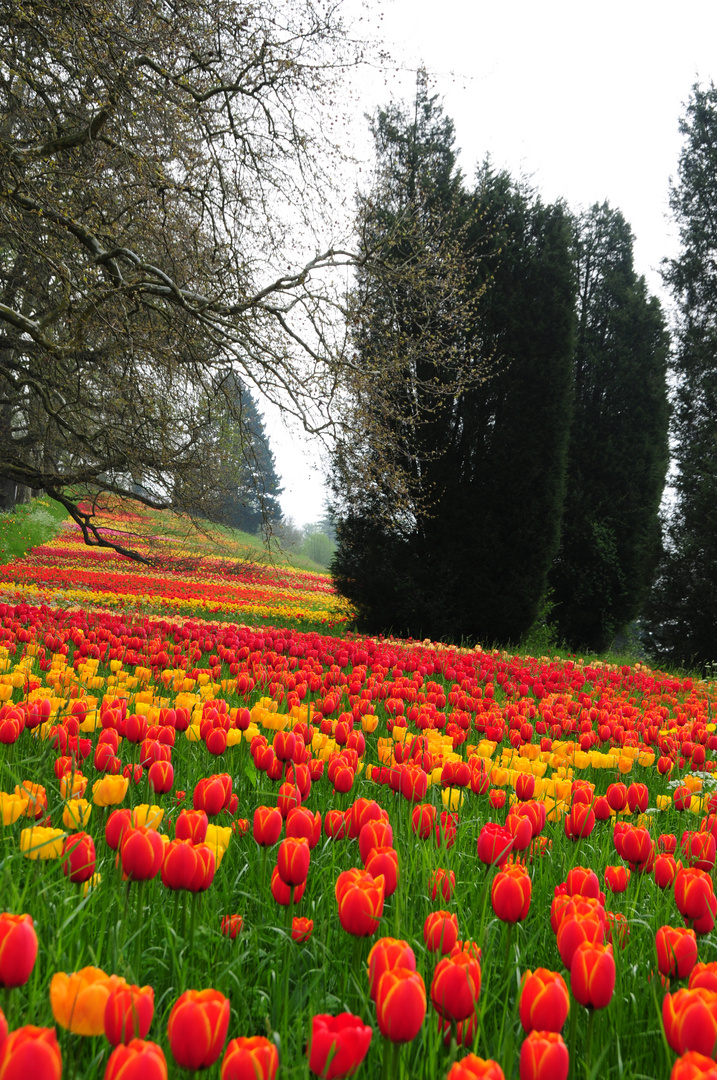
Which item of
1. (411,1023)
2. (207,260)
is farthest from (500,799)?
(207,260)

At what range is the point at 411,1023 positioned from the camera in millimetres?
792

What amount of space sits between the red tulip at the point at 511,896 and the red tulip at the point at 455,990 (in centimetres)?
26

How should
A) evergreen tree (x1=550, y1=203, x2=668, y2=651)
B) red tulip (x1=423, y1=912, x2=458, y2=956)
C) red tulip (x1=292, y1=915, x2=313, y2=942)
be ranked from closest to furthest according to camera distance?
red tulip (x1=423, y1=912, x2=458, y2=956)
red tulip (x1=292, y1=915, x2=313, y2=942)
evergreen tree (x1=550, y1=203, x2=668, y2=651)

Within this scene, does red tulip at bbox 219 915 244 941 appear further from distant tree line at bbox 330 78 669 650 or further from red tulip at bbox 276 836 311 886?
distant tree line at bbox 330 78 669 650

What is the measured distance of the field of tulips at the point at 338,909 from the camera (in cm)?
80

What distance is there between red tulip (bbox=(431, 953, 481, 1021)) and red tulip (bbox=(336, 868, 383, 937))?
0.18 metres

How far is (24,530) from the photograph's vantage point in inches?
776

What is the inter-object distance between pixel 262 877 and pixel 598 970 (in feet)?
2.73

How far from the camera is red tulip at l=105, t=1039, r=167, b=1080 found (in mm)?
626

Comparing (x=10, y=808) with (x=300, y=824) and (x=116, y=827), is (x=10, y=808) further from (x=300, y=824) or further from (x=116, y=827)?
(x=300, y=824)

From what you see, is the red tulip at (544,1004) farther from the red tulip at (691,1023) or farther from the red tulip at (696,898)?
the red tulip at (696,898)

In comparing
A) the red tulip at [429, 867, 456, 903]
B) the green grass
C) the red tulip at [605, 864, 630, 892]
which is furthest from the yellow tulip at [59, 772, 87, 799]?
the green grass

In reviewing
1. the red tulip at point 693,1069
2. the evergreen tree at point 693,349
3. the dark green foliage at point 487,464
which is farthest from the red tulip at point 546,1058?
the evergreen tree at point 693,349

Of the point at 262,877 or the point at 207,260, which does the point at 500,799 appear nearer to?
the point at 262,877
